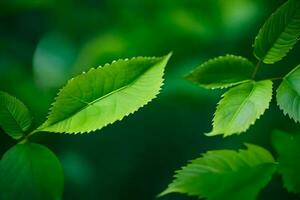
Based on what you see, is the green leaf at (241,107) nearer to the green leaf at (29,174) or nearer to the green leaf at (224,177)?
the green leaf at (224,177)

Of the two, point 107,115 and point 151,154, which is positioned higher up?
point 107,115

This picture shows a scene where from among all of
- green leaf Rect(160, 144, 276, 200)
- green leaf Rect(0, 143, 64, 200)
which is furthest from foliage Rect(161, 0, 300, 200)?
green leaf Rect(0, 143, 64, 200)

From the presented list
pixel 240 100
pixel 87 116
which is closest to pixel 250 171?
pixel 240 100

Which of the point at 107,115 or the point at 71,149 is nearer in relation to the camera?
the point at 107,115

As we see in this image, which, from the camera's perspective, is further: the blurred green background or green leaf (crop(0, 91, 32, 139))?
the blurred green background

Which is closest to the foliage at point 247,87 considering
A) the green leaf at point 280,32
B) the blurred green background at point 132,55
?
the green leaf at point 280,32

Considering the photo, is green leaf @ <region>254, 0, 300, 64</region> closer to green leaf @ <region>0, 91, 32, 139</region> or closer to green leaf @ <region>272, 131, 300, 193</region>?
green leaf @ <region>272, 131, 300, 193</region>

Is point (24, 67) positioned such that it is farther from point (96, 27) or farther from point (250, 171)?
point (250, 171)
